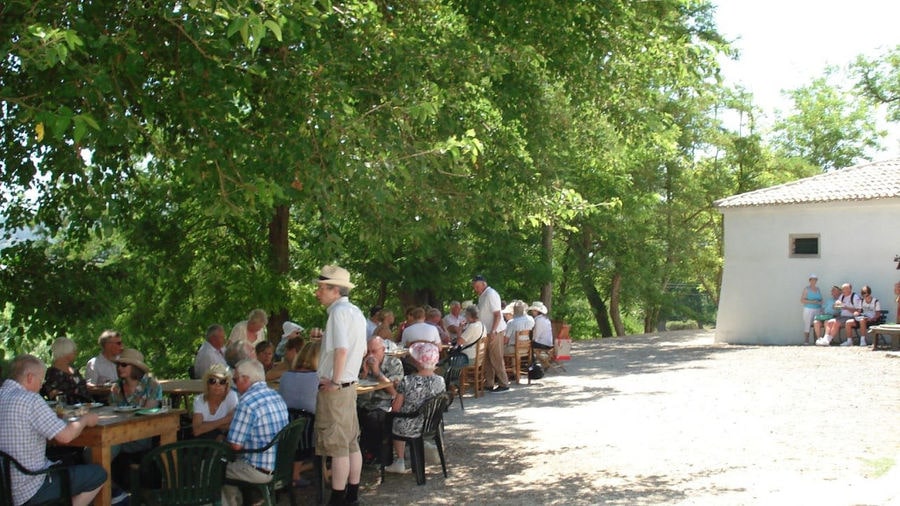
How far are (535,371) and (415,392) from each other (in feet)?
27.6

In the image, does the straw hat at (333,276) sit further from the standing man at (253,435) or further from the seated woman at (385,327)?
the seated woman at (385,327)

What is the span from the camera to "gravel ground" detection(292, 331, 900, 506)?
8320 millimetres

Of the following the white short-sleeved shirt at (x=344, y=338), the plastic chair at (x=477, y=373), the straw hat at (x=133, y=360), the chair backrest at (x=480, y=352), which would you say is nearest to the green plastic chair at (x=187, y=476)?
the white short-sleeved shirt at (x=344, y=338)

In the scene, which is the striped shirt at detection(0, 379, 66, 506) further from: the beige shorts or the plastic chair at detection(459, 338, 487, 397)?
the plastic chair at detection(459, 338, 487, 397)

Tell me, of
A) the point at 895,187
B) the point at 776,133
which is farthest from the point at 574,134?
the point at 776,133

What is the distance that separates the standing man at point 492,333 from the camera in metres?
15.7

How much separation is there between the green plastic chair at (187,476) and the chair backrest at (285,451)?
1.49ft

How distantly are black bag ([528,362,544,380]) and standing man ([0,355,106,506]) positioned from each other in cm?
1116

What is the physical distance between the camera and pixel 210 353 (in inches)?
435

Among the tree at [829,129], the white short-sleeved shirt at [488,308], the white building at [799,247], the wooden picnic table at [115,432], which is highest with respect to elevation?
the tree at [829,129]

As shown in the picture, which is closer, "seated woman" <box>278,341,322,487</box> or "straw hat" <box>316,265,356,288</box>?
"straw hat" <box>316,265,356,288</box>

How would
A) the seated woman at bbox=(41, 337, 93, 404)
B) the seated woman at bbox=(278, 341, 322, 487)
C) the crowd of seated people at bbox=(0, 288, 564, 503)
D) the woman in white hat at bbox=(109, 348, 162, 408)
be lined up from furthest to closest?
the seated woman at bbox=(41, 337, 93, 404) → the seated woman at bbox=(278, 341, 322, 487) → the woman in white hat at bbox=(109, 348, 162, 408) → the crowd of seated people at bbox=(0, 288, 564, 503)

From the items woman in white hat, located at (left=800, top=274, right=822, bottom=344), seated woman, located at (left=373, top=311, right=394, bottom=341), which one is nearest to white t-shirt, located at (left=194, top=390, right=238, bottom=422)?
seated woman, located at (left=373, top=311, right=394, bottom=341)

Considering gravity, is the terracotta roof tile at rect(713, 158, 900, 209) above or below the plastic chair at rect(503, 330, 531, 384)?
above
